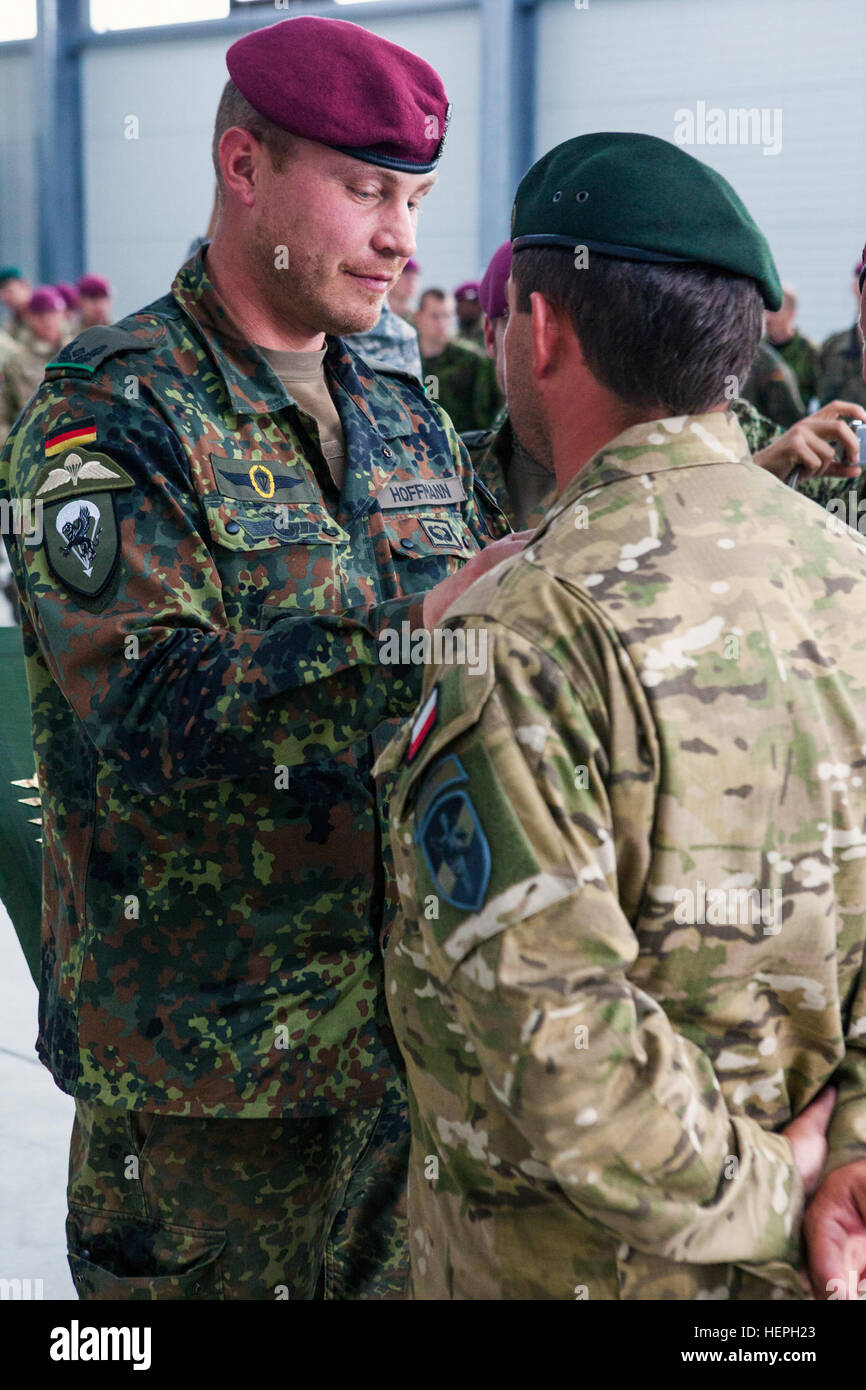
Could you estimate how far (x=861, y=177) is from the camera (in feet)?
40.6

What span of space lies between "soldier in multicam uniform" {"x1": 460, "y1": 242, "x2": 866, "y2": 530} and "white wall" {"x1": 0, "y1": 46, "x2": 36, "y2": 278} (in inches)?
614

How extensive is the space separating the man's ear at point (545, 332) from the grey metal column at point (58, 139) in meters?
17.3

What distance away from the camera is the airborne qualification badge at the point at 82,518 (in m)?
1.46

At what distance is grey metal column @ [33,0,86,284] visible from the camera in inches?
650

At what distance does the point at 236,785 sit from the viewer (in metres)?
1.61

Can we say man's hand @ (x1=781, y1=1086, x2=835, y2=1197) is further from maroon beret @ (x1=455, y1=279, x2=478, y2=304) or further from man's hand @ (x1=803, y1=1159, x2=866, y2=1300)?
maroon beret @ (x1=455, y1=279, x2=478, y2=304)

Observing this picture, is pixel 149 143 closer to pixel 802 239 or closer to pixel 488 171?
pixel 488 171

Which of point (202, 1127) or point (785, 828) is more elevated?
point (785, 828)

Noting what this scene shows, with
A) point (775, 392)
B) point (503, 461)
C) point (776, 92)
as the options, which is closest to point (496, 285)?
point (503, 461)

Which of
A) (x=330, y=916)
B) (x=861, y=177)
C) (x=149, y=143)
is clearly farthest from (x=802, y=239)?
(x=330, y=916)

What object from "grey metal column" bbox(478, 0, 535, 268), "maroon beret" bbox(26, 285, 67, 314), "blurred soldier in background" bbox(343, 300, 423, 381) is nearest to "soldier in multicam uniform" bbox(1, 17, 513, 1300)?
"blurred soldier in background" bbox(343, 300, 423, 381)

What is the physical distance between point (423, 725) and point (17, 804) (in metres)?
1.69
